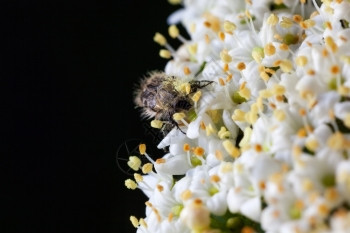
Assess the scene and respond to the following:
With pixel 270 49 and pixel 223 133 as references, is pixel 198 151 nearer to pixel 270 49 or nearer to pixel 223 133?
pixel 223 133

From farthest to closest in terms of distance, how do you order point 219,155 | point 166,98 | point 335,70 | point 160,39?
point 160,39 → point 166,98 → point 219,155 → point 335,70

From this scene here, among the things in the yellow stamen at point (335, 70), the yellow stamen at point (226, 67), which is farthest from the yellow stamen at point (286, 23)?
the yellow stamen at point (335, 70)

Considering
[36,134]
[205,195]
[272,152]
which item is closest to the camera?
[272,152]

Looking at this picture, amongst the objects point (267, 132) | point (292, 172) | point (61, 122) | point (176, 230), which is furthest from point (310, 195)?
point (61, 122)

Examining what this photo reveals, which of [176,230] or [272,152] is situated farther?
[176,230]

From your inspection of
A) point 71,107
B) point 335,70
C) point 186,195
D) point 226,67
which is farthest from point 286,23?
point 71,107

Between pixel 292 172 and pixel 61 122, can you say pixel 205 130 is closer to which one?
pixel 292 172

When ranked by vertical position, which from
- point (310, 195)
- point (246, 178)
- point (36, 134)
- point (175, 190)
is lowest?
point (310, 195)

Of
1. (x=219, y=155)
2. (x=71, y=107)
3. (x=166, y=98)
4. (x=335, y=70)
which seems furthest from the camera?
(x=71, y=107)

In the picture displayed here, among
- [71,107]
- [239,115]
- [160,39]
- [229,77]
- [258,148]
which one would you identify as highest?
[71,107]
